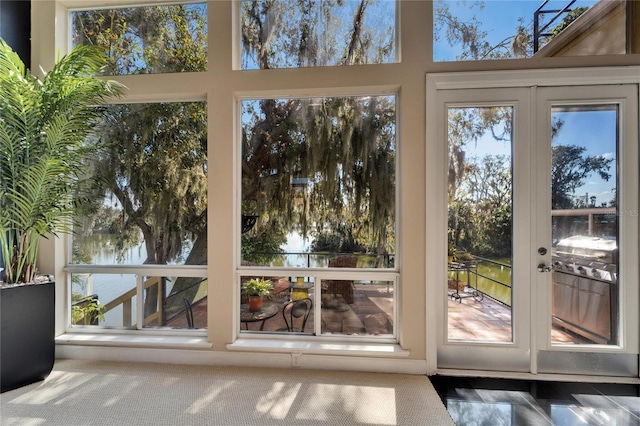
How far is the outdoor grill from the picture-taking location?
211cm

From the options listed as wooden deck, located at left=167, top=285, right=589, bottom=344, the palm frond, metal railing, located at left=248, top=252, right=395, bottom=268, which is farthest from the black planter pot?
metal railing, located at left=248, top=252, right=395, bottom=268

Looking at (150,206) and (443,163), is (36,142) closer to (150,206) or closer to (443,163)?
(150,206)

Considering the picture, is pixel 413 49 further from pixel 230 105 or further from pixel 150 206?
pixel 150 206

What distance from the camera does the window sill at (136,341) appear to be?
2291mm

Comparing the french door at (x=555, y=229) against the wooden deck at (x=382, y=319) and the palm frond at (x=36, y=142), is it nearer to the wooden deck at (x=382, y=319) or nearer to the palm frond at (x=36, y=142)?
the wooden deck at (x=382, y=319)

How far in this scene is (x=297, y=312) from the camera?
2395 mm

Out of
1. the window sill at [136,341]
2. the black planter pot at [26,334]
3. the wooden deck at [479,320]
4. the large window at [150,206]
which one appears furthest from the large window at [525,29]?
the black planter pot at [26,334]

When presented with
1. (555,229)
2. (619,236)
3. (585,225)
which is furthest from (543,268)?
(619,236)

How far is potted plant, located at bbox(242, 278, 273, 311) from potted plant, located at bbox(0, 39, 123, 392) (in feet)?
4.78

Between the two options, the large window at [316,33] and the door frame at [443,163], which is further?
the large window at [316,33]

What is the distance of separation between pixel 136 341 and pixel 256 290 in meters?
1.11

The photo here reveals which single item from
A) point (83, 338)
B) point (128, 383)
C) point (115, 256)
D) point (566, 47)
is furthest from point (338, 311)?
point (566, 47)

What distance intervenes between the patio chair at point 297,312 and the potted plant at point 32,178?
181 centimetres

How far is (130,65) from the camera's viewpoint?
2.48 m
